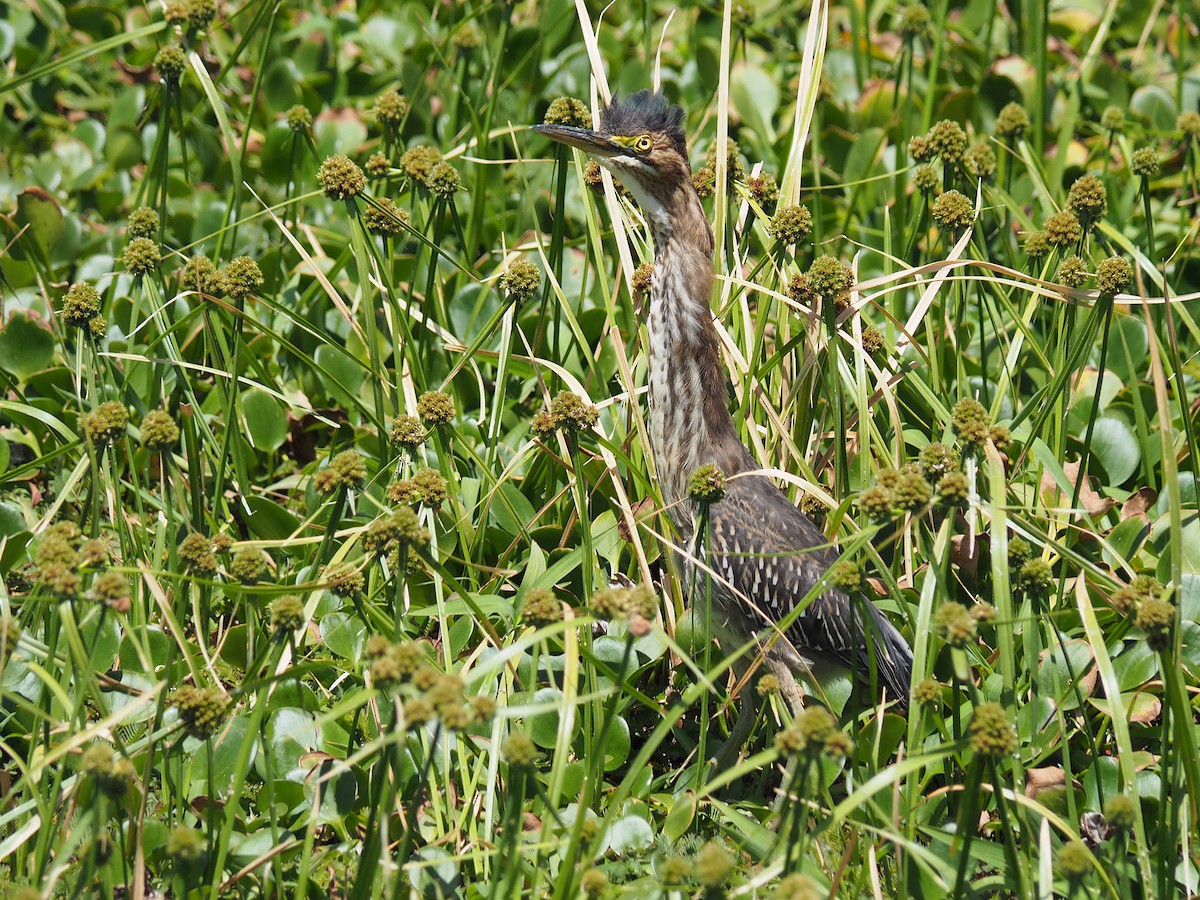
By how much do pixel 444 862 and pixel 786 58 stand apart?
18.3ft

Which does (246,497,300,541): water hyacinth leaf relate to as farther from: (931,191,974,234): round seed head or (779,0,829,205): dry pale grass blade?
(931,191,974,234): round seed head

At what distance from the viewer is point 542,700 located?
12.5 feet

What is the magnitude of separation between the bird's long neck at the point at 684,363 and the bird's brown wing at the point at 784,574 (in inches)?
5.6

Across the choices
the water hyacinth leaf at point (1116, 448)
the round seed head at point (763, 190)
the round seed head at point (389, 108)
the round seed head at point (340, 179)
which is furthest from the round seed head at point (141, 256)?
the water hyacinth leaf at point (1116, 448)

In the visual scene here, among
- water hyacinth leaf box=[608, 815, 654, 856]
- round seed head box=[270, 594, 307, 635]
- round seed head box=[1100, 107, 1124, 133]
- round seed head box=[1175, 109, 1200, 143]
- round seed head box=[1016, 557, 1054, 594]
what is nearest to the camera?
round seed head box=[270, 594, 307, 635]

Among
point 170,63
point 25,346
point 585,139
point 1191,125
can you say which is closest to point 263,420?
point 25,346

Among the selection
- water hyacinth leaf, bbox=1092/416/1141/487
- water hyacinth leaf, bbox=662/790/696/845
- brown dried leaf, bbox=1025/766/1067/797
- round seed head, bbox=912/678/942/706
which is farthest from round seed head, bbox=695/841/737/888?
water hyacinth leaf, bbox=1092/416/1141/487

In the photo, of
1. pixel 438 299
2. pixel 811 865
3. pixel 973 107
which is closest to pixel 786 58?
pixel 973 107

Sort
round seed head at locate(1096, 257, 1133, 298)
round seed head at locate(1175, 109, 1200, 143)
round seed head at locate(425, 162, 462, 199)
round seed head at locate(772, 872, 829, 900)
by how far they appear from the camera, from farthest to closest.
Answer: round seed head at locate(1175, 109, 1200, 143), round seed head at locate(425, 162, 462, 199), round seed head at locate(1096, 257, 1133, 298), round seed head at locate(772, 872, 829, 900)

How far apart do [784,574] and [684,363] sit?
78cm

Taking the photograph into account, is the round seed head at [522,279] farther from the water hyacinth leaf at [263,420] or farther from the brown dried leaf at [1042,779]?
the brown dried leaf at [1042,779]

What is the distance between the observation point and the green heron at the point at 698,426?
167 inches

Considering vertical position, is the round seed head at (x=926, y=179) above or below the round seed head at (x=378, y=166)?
below

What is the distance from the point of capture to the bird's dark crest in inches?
171
